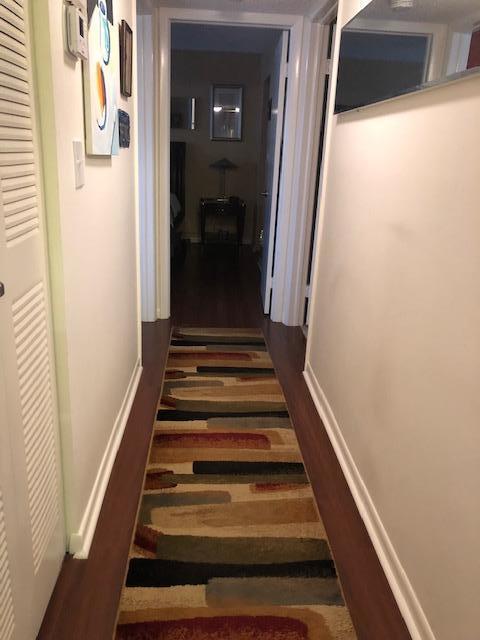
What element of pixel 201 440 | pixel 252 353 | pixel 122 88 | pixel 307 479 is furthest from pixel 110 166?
pixel 252 353

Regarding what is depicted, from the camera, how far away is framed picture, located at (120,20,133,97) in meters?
2.05

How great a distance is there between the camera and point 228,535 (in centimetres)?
174

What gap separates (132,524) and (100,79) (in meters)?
1.52

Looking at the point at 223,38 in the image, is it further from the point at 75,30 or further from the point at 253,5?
the point at 75,30

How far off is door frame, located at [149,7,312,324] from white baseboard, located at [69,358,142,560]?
55.9 inches

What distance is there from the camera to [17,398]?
Result: 3.70 ft

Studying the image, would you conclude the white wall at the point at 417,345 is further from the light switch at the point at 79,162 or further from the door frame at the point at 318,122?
the light switch at the point at 79,162

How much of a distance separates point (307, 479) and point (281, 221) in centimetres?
208

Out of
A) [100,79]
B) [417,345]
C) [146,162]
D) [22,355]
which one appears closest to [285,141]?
[146,162]

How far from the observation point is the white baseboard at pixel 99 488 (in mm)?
1608

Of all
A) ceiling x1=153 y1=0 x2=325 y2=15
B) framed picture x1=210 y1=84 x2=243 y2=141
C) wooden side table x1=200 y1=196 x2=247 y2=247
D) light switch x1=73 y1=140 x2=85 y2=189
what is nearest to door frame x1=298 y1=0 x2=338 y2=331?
ceiling x1=153 y1=0 x2=325 y2=15

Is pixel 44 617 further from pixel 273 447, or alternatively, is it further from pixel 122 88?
pixel 122 88

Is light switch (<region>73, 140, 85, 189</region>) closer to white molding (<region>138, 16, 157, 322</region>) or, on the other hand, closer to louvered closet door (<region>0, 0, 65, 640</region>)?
louvered closet door (<region>0, 0, 65, 640</region>)

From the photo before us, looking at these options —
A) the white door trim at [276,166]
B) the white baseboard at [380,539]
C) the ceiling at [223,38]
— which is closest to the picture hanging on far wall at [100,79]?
the white baseboard at [380,539]
